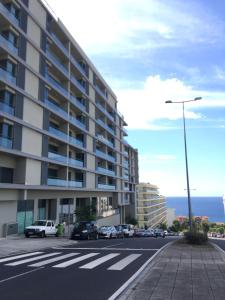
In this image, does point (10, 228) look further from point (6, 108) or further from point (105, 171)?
point (105, 171)

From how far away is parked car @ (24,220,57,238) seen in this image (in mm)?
30172

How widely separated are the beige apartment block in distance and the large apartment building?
64.2 m

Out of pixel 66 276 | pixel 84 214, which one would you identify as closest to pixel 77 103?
pixel 84 214

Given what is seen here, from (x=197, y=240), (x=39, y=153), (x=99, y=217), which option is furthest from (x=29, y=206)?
(x=99, y=217)

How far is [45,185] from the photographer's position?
37.0 metres

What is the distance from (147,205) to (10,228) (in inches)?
3953

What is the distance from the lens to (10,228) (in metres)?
30.8

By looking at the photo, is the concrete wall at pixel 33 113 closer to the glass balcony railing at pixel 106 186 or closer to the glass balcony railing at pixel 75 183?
the glass balcony railing at pixel 75 183

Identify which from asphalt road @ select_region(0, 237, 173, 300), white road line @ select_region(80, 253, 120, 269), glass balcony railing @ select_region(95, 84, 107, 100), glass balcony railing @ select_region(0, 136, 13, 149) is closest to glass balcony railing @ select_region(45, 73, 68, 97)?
glass balcony railing @ select_region(0, 136, 13, 149)

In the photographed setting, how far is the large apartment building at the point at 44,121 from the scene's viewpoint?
31391 millimetres

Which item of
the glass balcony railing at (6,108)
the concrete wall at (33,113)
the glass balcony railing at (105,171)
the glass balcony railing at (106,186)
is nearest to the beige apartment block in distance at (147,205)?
the glass balcony railing at (106,186)

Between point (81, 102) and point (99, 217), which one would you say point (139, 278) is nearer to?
point (81, 102)

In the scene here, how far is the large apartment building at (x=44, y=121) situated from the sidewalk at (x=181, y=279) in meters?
19.1

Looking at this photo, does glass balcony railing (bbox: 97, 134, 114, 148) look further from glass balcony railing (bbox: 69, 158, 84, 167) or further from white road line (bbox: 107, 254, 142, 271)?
white road line (bbox: 107, 254, 142, 271)
